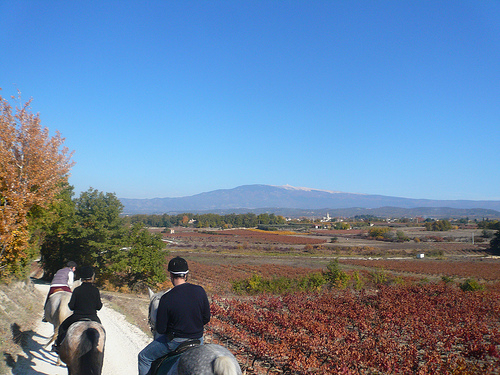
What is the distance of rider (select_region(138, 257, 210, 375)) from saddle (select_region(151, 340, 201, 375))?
4cm

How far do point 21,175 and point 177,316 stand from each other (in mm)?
9231

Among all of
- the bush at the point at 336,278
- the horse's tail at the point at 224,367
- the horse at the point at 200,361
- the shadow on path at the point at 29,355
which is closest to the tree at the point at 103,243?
the bush at the point at 336,278

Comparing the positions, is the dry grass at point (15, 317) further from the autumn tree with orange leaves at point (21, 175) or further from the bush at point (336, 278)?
the bush at point (336, 278)

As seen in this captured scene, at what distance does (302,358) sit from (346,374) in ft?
3.46

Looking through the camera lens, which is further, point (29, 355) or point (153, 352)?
point (29, 355)

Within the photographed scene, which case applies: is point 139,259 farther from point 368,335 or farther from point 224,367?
point 224,367

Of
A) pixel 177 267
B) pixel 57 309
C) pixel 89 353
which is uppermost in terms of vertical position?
pixel 177 267

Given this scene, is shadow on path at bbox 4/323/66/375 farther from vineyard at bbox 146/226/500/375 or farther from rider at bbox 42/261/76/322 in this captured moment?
vineyard at bbox 146/226/500/375

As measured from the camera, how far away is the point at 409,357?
7.26 m

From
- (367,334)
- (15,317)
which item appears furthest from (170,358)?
(367,334)

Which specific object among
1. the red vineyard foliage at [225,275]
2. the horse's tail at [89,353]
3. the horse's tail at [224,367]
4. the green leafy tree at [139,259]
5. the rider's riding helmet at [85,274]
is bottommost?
the red vineyard foliage at [225,275]

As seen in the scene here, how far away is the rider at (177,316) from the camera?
3791 mm

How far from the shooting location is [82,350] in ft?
17.5

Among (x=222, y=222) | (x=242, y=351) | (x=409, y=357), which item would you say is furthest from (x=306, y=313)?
(x=222, y=222)
